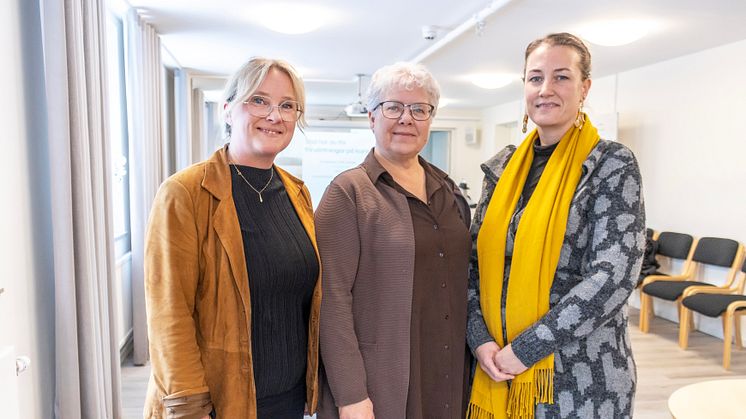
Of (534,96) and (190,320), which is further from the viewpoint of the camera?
(534,96)

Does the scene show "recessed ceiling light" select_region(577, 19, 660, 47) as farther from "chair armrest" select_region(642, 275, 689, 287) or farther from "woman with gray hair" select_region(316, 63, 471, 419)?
"woman with gray hair" select_region(316, 63, 471, 419)

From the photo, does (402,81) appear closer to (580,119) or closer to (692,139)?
(580,119)

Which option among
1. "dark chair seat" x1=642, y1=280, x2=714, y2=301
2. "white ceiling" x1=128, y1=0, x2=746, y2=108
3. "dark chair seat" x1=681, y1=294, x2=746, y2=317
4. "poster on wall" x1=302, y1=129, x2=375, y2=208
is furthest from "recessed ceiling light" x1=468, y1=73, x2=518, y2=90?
"dark chair seat" x1=681, y1=294, x2=746, y2=317

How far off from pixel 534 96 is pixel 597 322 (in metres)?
0.62

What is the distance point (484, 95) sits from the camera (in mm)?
8312

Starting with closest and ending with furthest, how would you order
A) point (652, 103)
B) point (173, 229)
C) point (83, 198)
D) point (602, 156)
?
point (173, 229), point (602, 156), point (83, 198), point (652, 103)

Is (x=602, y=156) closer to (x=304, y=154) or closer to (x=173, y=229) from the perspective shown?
(x=173, y=229)

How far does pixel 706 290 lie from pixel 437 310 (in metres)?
3.76

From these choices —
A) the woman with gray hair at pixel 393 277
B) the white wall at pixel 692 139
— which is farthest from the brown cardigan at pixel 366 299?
the white wall at pixel 692 139

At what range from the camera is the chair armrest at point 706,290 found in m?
4.20

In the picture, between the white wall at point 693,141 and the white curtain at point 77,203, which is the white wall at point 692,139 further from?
the white curtain at point 77,203

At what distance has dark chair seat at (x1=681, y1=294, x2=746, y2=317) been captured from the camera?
3.79m

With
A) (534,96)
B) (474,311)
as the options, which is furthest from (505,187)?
(474,311)

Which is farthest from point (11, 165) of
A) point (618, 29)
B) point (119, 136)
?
point (618, 29)
